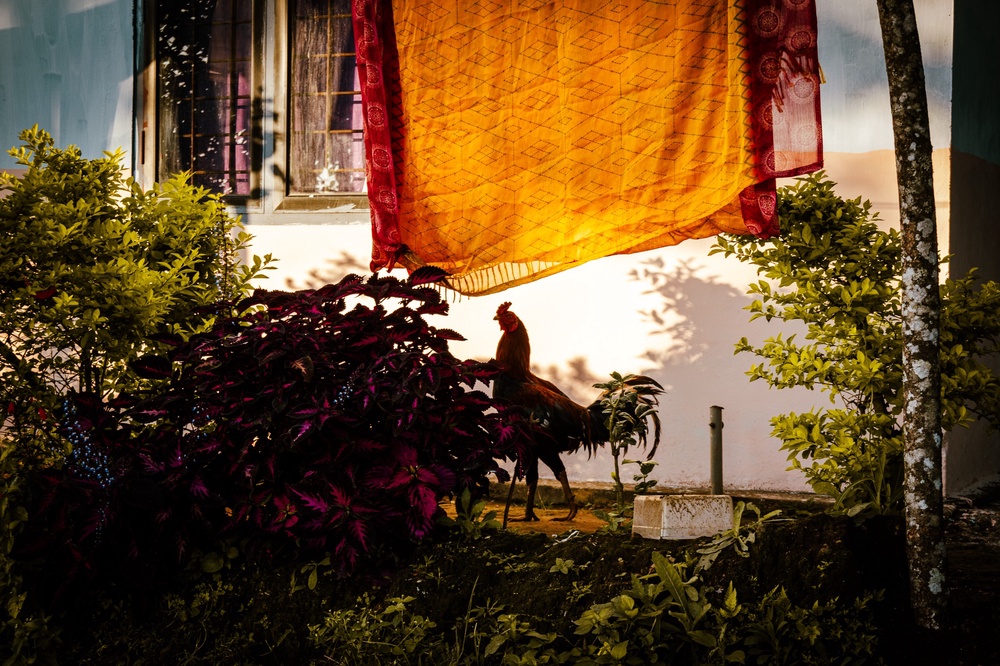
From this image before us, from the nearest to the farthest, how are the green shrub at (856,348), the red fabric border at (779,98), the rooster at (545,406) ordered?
1. the green shrub at (856,348)
2. the red fabric border at (779,98)
3. the rooster at (545,406)

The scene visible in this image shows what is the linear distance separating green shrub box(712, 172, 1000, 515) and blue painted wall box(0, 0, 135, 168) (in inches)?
197

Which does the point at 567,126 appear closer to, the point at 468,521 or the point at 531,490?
the point at 531,490

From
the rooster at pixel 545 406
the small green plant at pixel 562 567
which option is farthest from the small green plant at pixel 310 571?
the rooster at pixel 545 406

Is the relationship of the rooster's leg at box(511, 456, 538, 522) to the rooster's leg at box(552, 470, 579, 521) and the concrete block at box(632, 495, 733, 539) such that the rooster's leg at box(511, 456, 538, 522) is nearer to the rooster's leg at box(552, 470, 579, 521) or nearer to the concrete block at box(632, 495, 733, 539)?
the rooster's leg at box(552, 470, 579, 521)

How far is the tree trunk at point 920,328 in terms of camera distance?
3.44m

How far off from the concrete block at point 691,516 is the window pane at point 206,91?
4.34 metres

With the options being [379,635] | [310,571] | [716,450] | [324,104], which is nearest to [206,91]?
[324,104]

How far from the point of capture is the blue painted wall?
690 centimetres

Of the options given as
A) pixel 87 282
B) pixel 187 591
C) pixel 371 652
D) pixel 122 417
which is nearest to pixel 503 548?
pixel 371 652

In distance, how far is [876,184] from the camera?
228 inches

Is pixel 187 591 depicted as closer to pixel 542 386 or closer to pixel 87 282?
pixel 87 282

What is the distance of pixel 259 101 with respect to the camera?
6.75 meters

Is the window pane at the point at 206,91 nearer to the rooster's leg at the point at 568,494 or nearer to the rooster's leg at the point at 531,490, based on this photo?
the rooster's leg at the point at 531,490

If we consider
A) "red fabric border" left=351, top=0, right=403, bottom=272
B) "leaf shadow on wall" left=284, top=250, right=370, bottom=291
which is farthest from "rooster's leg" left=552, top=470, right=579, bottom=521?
"leaf shadow on wall" left=284, top=250, right=370, bottom=291
